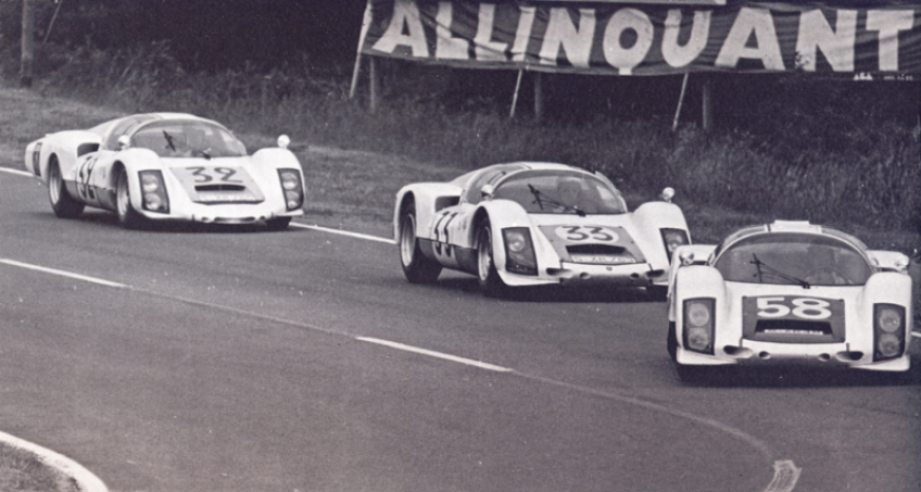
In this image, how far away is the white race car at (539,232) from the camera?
1576cm

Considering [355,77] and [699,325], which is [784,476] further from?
[355,77]

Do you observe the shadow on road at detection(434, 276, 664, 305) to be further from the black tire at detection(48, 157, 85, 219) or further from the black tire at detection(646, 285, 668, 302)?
the black tire at detection(48, 157, 85, 219)

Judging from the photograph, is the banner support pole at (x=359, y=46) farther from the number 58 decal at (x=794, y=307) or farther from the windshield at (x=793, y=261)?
the number 58 decal at (x=794, y=307)

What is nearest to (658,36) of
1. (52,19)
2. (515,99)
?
(515,99)

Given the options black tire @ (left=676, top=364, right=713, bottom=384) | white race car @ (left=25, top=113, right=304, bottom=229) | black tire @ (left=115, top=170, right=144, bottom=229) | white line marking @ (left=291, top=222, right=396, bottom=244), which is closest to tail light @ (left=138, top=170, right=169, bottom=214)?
white race car @ (left=25, top=113, right=304, bottom=229)

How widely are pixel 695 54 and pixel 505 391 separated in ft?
60.7

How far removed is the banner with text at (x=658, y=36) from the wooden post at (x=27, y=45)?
7364 millimetres

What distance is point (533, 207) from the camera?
16531 mm

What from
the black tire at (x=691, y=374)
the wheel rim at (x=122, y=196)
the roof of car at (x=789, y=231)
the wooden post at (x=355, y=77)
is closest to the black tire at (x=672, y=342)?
the black tire at (x=691, y=374)

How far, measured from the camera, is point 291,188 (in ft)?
69.9

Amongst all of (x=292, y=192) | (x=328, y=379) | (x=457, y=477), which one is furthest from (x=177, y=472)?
(x=292, y=192)

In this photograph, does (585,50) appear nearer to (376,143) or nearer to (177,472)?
(376,143)

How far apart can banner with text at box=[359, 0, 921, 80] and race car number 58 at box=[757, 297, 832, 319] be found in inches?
669

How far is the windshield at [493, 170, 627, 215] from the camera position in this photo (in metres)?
16.6
